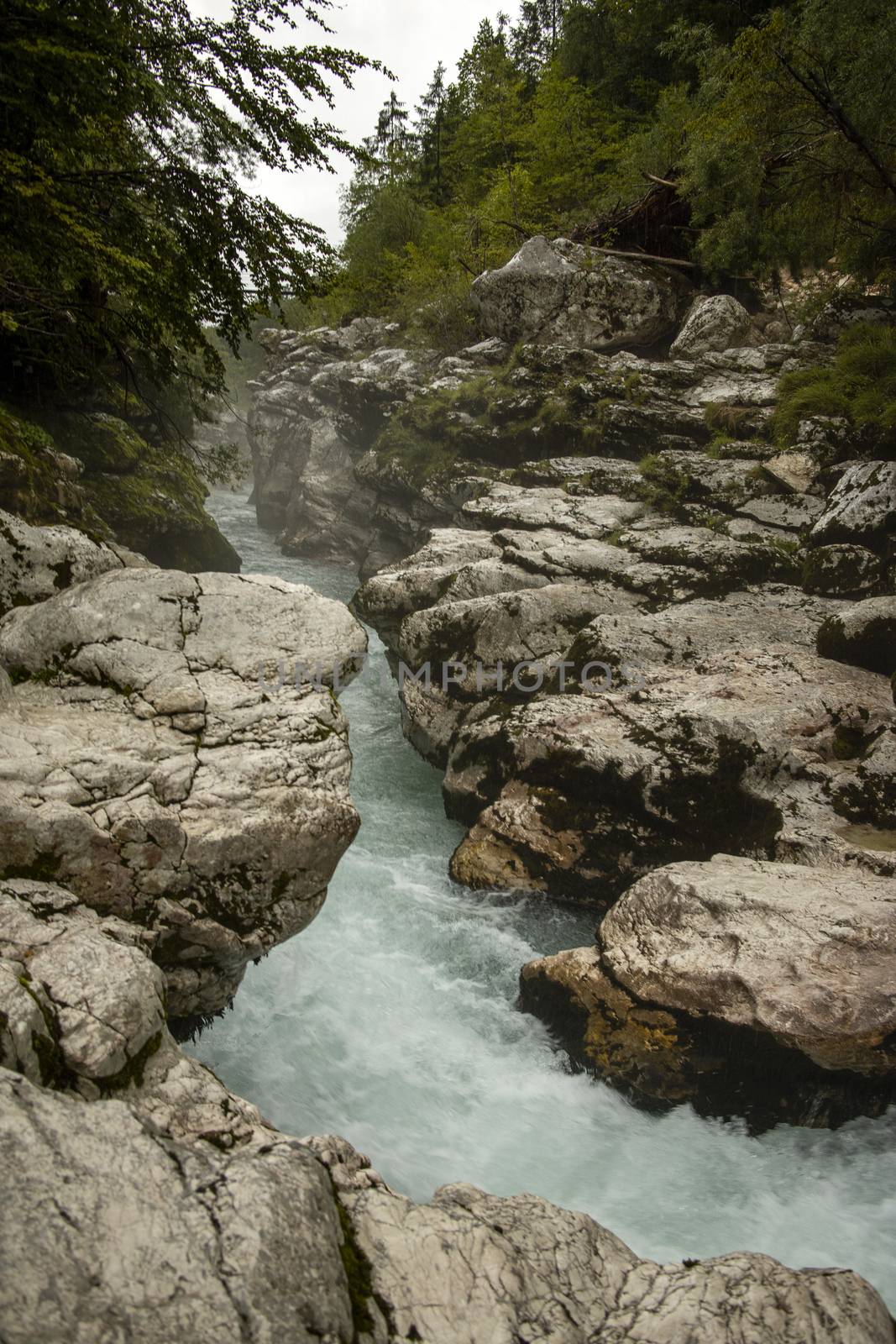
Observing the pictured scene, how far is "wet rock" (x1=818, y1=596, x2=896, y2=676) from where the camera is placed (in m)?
9.12

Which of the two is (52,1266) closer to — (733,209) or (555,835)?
(555,835)

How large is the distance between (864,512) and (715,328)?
9.13 metres

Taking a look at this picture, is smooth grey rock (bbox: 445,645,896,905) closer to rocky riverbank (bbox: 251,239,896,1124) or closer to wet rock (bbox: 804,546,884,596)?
rocky riverbank (bbox: 251,239,896,1124)

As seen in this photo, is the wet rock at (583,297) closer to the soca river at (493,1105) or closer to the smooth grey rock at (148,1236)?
the soca river at (493,1105)

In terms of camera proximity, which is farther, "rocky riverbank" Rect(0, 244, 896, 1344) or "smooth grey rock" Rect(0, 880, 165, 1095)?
"smooth grey rock" Rect(0, 880, 165, 1095)

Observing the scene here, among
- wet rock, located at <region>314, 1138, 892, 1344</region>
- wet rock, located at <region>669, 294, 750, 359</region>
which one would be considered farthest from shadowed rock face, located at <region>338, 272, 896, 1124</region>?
wet rock, located at <region>314, 1138, 892, 1344</region>

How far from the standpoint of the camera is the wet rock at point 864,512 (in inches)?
404

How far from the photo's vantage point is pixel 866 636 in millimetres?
9227

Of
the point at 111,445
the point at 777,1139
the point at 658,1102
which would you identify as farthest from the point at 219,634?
the point at 111,445

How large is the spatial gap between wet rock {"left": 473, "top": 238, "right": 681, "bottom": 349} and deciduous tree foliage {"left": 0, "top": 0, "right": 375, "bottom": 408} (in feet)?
44.5

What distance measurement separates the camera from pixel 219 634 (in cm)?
680

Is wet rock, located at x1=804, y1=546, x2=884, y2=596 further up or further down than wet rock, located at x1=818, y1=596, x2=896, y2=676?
further up

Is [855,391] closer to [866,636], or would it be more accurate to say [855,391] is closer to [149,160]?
[866,636]

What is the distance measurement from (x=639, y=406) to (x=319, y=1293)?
644 inches
